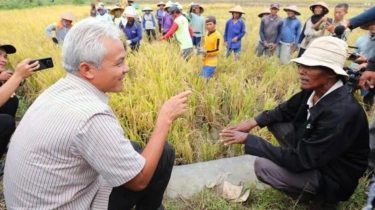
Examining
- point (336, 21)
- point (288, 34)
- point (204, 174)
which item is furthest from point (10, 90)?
point (288, 34)

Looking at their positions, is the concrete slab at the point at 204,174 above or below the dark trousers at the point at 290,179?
below

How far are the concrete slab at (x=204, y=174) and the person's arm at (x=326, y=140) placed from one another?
550 millimetres

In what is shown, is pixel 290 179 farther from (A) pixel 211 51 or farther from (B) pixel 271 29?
(B) pixel 271 29

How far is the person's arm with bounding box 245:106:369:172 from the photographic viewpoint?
1835 mm

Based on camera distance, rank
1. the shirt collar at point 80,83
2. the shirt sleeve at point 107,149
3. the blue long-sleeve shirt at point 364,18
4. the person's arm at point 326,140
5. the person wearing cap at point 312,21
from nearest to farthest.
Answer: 1. the shirt sleeve at point 107,149
2. the shirt collar at point 80,83
3. the person's arm at point 326,140
4. the blue long-sleeve shirt at point 364,18
5. the person wearing cap at point 312,21

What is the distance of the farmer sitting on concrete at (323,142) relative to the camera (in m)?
1.86

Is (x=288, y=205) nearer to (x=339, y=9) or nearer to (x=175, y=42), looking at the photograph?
(x=339, y=9)

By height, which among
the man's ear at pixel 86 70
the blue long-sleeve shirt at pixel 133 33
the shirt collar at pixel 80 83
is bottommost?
the blue long-sleeve shirt at pixel 133 33

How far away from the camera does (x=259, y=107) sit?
354 cm

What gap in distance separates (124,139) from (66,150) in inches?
8.6

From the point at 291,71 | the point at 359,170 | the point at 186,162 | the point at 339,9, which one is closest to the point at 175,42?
the point at 291,71

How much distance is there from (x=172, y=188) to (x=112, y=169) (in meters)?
1.12

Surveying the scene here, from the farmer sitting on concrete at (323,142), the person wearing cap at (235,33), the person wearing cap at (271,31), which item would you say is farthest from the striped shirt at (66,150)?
the person wearing cap at (271,31)

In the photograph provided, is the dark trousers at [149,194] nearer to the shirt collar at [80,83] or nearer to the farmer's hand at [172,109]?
the farmer's hand at [172,109]
